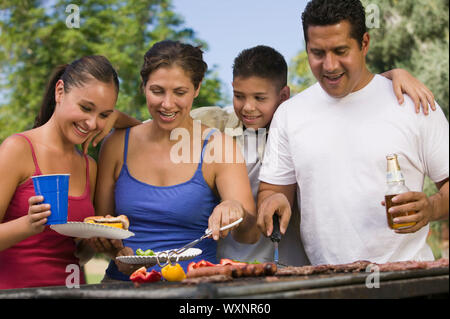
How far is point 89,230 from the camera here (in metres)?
2.59

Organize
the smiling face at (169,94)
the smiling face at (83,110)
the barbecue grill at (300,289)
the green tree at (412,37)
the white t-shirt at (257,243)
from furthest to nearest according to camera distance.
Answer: the green tree at (412,37) → the white t-shirt at (257,243) → the smiling face at (169,94) → the smiling face at (83,110) → the barbecue grill at (300,289)

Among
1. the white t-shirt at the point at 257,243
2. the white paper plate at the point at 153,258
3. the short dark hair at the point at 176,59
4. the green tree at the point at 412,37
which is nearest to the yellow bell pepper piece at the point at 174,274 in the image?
the white paper plate at the point at 153,258

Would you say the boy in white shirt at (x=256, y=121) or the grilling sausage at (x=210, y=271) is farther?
the boy in white shirt at (x=256, y=121)

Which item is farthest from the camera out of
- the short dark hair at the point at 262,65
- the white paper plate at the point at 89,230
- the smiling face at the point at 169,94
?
the short dark hair at the point at 262,65

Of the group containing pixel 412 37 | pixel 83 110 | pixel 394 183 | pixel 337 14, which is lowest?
pixel 394 183

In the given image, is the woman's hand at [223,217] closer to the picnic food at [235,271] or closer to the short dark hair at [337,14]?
the picnic food at [235,271]

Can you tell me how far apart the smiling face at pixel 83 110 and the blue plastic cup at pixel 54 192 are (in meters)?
0.52

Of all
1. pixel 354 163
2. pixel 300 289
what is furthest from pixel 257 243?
pixel 300 289

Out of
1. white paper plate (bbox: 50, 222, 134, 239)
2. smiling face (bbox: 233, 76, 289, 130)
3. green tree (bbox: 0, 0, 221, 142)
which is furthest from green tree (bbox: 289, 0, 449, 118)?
white paper plate (bbox: 50, 222, 134, 239)

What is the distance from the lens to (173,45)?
10.3 ft

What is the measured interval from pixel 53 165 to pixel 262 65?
1444 mm

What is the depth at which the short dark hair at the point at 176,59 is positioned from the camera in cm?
307
